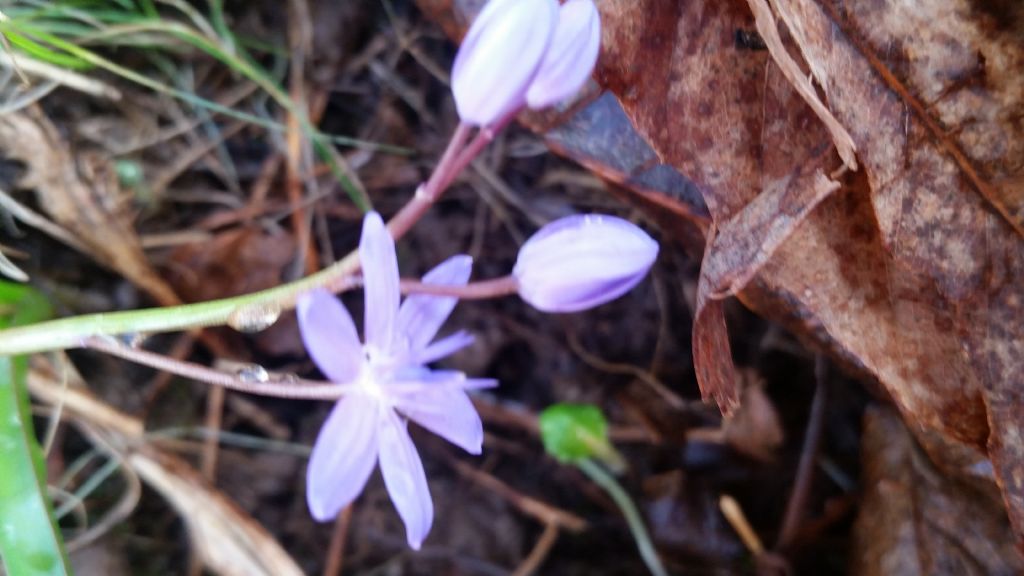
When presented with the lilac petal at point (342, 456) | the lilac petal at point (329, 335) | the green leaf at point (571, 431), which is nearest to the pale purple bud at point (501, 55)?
the lilac petal at point (329, 335)

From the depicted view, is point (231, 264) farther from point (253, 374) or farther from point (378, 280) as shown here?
point (378, 280)

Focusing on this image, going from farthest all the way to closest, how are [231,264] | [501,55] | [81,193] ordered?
1. [231,264]
2. [81,193]
3. [501,55]

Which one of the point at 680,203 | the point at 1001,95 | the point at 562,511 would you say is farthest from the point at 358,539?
the point at 1001,95

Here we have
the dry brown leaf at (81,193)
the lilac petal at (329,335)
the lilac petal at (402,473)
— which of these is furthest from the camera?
the dry brown leaf at (81,193)

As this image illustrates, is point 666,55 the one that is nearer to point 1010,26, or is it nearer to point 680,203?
point 680,203

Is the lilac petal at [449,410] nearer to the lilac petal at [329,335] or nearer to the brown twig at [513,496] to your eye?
the lilac petal at [329,335]

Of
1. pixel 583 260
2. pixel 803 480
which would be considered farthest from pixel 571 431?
pixel 583 260
